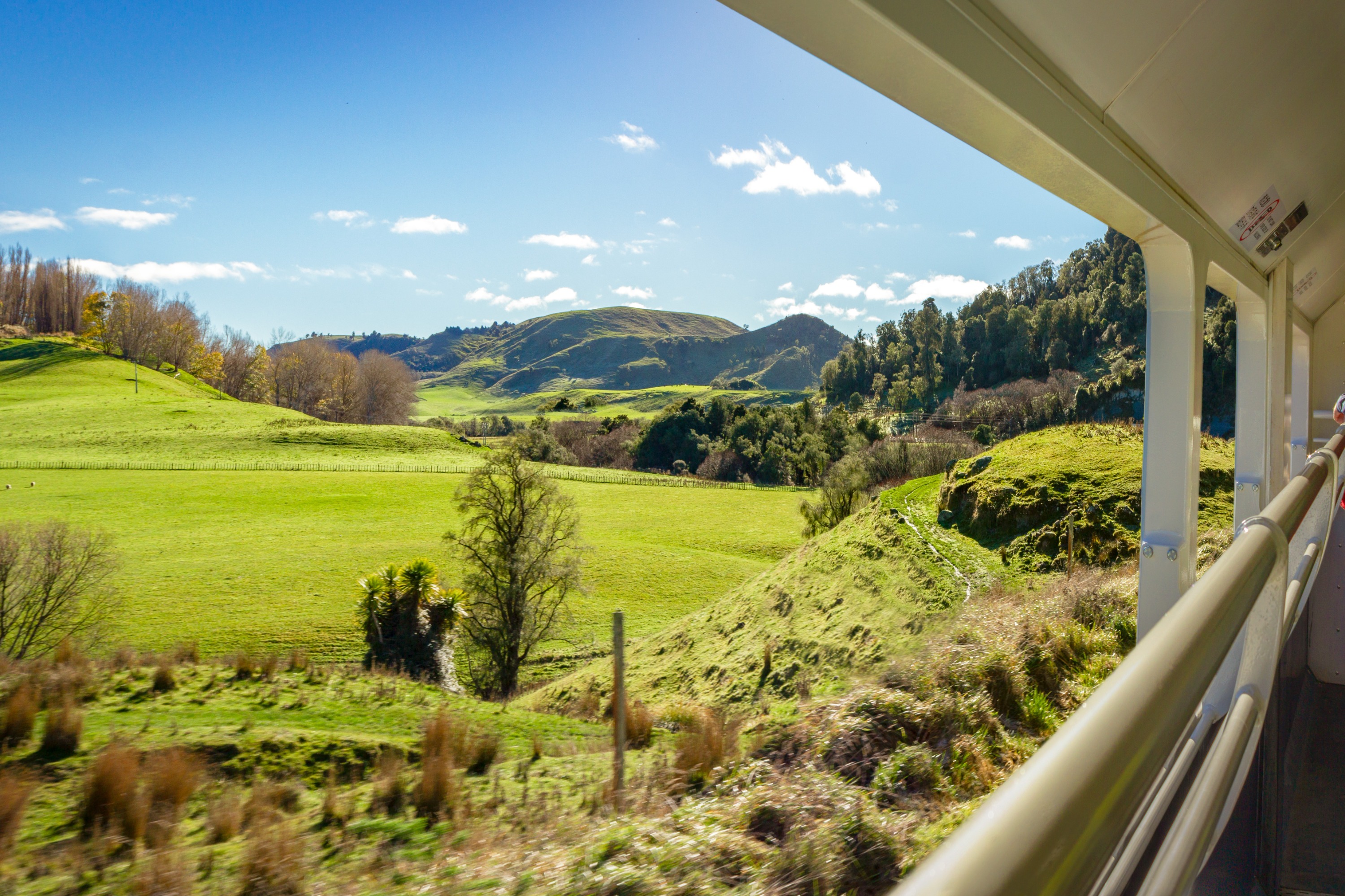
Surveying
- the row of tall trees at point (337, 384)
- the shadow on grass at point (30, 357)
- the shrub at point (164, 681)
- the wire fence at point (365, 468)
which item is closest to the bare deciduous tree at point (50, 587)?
the shrub at point (164, 681)

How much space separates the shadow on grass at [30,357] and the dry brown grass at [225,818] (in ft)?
46.8

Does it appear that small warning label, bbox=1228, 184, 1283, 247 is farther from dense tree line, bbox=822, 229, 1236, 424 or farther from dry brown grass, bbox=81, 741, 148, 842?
dense tree line, bbox=822, 229, 1236, 424

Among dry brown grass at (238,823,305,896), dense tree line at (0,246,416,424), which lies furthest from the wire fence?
dry brown grass at (238,823,305,896)

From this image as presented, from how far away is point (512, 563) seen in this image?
1287 cm

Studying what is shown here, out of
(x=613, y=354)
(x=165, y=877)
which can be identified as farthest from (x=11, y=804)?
(x=613, y=354)

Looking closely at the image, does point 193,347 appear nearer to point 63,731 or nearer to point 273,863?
point 63,731

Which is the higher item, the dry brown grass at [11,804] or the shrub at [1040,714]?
the shrub at [1040,714]

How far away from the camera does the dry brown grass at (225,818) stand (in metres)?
3.24

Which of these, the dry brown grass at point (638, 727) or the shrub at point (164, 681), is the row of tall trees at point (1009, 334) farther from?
the shrub at point (164, 681)

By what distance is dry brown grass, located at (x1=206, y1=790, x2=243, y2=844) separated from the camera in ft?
10.6

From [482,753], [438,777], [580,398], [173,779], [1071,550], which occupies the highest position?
[580,398]

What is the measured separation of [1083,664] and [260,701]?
6111mm

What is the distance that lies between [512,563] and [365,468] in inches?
335

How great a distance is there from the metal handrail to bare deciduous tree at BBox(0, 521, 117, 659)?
8.16m
